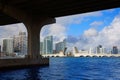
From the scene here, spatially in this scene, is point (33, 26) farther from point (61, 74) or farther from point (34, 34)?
point (61, 74)

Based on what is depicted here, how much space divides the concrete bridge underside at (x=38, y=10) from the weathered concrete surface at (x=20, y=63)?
120cm

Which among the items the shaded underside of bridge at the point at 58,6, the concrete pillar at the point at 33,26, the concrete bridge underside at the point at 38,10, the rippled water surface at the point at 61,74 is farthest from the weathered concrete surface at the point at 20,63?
the shaded underside of bridge at the point at 58,6

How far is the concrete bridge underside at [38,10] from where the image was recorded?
50.9 m

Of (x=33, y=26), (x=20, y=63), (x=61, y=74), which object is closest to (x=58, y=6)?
(x=33, y=26)

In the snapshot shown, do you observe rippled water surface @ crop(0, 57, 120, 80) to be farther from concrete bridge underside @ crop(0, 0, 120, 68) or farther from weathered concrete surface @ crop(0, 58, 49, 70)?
concrete bridge underside @ crop(0, 0, 120, 68)

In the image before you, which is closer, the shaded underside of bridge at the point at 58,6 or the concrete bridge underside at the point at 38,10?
the shaded underside of bridge at the point at 58,6

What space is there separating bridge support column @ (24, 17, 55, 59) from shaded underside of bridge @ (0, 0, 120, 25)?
6.02ft

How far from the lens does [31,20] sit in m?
61.2

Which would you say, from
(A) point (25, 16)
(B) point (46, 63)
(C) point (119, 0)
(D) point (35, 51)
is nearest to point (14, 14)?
(A) point (25, 16)

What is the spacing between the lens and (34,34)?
61344mm

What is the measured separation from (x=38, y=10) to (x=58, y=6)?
6.25m

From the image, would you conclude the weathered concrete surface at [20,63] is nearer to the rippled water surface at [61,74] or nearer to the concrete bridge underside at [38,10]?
the concrete bridge underside at [38,10]

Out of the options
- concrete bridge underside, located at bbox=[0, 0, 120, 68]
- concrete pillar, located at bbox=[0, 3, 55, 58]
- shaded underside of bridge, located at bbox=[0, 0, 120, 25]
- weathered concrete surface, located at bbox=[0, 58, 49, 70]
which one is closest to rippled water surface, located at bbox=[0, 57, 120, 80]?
weathered concrete surface, located at bbox=[0, 58, 49, 70]

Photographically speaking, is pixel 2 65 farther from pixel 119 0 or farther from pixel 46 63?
pixel 119 0
